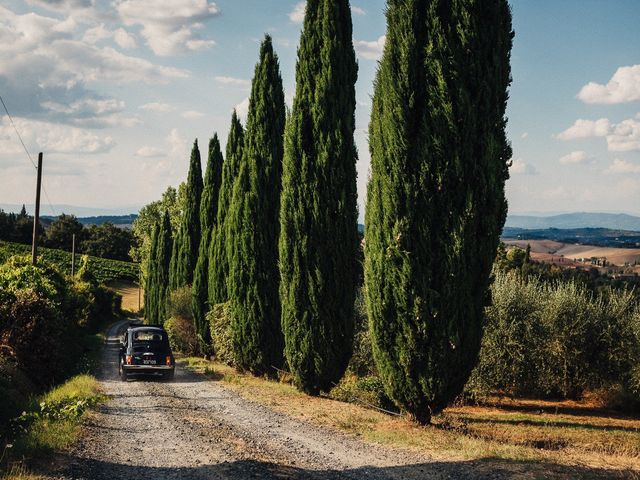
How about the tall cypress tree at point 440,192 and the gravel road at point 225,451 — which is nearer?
the gravel road at point 225,451

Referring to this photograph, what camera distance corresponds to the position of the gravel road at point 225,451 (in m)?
7.49

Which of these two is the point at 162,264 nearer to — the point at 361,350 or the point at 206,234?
the point at 206,234

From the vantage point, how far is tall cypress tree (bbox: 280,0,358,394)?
1480cm

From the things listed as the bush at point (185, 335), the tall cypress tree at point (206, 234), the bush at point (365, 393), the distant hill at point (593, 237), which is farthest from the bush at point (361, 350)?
the distant hill at point (593, 237)

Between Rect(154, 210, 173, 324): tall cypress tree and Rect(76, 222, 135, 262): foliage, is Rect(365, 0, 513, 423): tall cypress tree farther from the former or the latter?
Rect(76, 222, 135, 262): foliage

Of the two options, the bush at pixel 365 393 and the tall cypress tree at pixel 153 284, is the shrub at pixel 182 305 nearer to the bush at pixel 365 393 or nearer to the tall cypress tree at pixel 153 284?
the bush at pixel 365 393

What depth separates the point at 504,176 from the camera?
1053 cm

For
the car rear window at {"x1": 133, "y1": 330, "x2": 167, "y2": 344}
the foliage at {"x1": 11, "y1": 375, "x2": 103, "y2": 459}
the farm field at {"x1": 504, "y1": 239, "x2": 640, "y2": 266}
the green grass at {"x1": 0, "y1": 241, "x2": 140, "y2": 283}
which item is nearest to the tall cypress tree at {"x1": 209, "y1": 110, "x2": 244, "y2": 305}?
the car rear window at {"x1": 133, "y1": 330, "x2": 167, "y2": 344}

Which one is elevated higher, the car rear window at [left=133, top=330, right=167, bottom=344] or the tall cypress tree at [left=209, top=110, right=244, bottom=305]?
the tall cypress tree at [left=209, top=110, right=244, bottom=305]

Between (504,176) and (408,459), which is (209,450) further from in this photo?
(504,176)

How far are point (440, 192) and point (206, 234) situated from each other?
2206 centimetres

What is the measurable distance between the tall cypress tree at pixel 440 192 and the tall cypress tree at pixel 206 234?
61.4 feet

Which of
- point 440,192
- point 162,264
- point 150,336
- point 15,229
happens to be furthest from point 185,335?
point 15,229

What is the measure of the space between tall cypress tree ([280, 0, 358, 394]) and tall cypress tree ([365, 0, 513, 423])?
408cm
